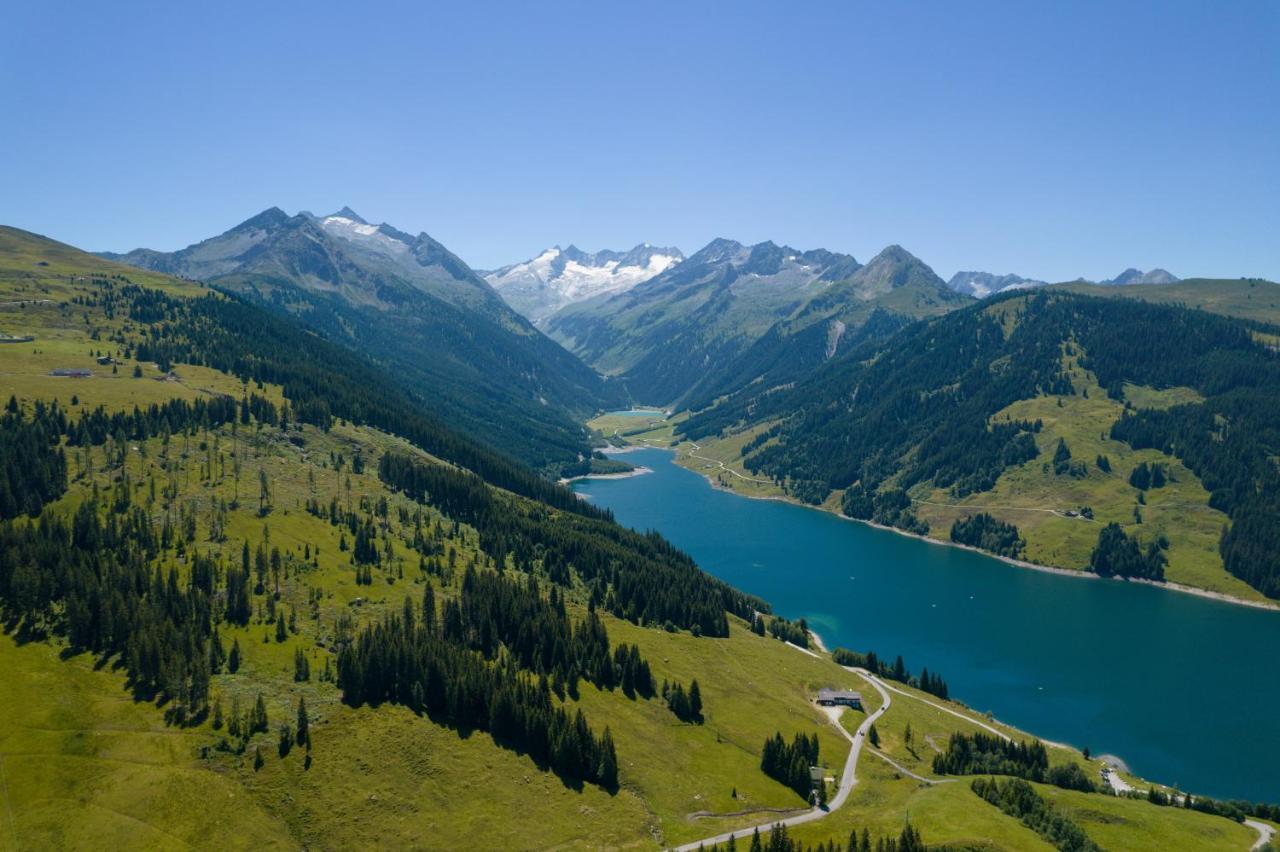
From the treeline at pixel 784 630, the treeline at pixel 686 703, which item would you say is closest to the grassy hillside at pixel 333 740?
the treeline at pixel 686 703

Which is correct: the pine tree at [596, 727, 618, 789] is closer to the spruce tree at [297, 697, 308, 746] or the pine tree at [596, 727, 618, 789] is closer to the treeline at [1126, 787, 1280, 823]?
the spruce tree at [297, 697, 308, 746]

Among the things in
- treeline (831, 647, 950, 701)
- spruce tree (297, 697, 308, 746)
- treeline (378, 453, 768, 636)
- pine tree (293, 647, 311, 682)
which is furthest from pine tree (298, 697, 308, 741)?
treeline (831, 647, 950, 701)

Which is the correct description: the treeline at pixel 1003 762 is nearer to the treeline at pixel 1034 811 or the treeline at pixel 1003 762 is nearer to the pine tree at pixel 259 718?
the treeline at pixel 1034 811

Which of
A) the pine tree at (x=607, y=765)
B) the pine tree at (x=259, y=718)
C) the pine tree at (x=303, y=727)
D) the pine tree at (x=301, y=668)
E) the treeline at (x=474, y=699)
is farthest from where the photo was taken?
the pine tree at (x=301, y=668)

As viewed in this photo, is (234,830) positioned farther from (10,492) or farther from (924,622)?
(924,622)

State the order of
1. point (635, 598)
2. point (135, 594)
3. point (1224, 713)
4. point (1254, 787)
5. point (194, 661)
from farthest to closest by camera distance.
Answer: point (635, 598), point (1224, 713), point (1254, 787), point (135, 594), point (194, 661)

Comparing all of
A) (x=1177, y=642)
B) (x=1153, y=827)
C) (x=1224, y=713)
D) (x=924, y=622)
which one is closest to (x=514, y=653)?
(x=1153, y=827)

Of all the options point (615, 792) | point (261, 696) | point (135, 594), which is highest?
point (135, 594)

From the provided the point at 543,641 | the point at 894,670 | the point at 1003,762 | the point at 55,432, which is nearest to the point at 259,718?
the point at 543,641
